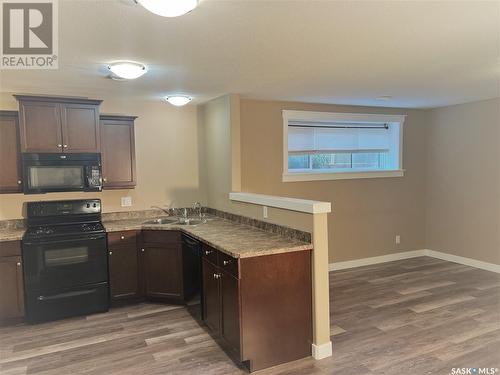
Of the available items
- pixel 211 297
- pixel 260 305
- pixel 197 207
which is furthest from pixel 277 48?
pixel 197 207

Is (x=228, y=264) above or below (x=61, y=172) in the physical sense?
below

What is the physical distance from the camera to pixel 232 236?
327cm

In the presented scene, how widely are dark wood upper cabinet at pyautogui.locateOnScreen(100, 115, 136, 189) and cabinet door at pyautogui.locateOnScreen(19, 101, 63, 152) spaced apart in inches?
19.3

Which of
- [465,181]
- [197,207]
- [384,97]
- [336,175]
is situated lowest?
[197,207]

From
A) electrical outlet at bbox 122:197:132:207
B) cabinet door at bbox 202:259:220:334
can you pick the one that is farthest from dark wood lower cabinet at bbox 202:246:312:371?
electrical outlet at bbox 122:197:132:207

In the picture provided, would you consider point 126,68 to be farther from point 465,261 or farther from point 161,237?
point 465,261

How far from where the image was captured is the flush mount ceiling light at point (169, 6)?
1.70m

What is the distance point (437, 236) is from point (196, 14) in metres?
5.30

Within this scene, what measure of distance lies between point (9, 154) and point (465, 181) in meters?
5.79

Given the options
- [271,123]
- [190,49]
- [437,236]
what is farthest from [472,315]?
[190,49]

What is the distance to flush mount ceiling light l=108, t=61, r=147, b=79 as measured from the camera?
2.84 m

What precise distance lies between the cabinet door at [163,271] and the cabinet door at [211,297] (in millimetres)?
728

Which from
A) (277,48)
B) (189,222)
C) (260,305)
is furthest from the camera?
(189,222)

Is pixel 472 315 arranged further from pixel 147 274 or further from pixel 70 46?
pixel 70 46
